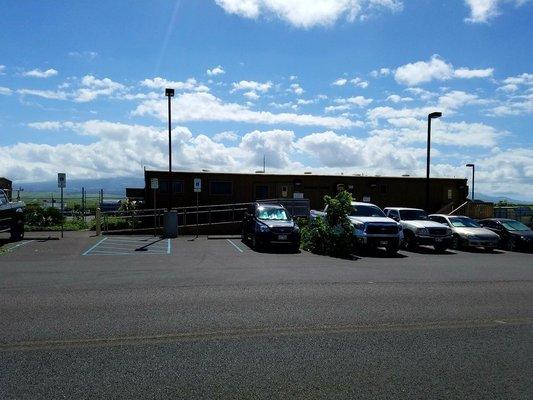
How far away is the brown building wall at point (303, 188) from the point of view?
29.5 meters

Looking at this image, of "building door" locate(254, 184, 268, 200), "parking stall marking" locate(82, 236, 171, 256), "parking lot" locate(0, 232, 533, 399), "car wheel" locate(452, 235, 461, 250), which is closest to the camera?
"parking lot" locate(0, 232, 533, 399)

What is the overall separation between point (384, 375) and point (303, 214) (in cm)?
2145

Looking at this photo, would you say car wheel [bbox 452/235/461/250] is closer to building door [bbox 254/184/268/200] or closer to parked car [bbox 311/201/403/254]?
parked car [bbox 311/201/403/254]

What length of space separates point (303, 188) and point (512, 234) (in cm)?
1300

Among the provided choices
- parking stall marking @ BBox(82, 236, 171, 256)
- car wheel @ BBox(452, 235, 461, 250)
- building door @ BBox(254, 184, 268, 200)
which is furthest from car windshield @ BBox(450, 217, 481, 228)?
parking stall marking @ BBox(82, 236, 171, 256)

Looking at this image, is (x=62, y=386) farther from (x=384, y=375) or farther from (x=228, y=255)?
(x=228, y=255)

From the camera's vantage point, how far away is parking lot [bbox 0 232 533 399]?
4.67 metres

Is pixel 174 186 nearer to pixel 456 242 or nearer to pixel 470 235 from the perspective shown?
pixel 456 242

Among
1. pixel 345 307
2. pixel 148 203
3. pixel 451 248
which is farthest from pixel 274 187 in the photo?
pixel 345 307

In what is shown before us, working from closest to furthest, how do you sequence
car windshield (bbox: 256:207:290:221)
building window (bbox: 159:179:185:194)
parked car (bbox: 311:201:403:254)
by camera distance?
parked car (bbox: 311:201:403:254)
car windshield (bbox: 256:207:290:221)
building window (bbox: 159:179:185:194)

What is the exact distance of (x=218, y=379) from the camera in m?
4.75

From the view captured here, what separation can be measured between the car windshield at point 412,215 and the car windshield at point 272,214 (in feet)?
17.2

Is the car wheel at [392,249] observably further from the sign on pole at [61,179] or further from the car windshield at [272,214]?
the sign on pole at [61,179]

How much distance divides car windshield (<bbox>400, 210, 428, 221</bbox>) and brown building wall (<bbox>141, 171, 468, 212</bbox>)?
8684 millimetres
